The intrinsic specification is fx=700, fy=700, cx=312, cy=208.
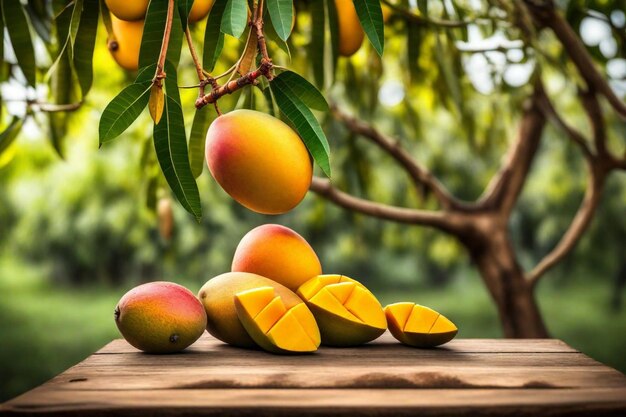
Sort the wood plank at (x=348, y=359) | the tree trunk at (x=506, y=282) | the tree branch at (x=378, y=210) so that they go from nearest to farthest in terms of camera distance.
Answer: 1. the wood plank at (x=348, y=359)
2. the tree branch at (x=378, y=210)
3. the tree trunk at (x=506, y=282)

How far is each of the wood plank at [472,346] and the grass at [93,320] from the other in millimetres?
4437

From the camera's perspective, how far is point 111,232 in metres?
6.27

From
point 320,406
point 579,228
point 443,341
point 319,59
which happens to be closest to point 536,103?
point 579,228

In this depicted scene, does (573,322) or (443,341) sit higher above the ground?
(443,341)

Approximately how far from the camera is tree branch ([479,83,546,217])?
1958mm

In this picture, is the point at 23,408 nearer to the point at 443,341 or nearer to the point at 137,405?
the point at 137,405

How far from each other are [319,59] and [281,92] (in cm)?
37

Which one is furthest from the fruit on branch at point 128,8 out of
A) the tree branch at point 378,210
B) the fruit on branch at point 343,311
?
the tree branch at point 378,210

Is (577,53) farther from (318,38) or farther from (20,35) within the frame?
(20,35)

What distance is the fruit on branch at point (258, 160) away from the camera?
712 mm

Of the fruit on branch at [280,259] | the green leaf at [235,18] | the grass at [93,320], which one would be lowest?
the grass at [93,320]

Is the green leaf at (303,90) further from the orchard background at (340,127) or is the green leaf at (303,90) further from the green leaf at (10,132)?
the green leaf at (10,132)

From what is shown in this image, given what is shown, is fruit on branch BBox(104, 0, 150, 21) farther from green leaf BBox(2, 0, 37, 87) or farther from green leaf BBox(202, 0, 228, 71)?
green leaf BBox(2, 0, 37, 87)

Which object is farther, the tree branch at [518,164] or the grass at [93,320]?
the grass at [93,320]
